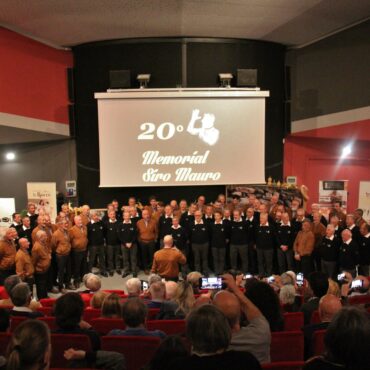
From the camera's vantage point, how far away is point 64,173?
11023mm

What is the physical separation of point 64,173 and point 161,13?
4837mm

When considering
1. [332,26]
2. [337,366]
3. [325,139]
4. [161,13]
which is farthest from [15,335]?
[325,139]

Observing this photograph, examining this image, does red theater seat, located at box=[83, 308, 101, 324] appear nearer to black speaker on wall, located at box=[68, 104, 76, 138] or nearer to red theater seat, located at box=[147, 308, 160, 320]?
red theater seat, located at box=[147, 308, 160, 320]

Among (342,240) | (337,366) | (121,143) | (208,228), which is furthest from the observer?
(121,143)

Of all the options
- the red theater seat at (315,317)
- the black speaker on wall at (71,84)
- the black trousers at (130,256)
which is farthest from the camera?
the black speaker on wall at (71,84)

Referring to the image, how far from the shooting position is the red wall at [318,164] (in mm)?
11273

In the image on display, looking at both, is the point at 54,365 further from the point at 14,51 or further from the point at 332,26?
the point at 332,26

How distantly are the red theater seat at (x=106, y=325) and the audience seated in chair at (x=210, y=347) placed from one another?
173 centimetres

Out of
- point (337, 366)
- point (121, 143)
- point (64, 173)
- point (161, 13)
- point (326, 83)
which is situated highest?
point (161, 13)

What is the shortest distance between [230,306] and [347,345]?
67 centimetres

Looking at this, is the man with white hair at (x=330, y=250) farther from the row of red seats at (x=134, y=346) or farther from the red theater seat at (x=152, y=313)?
the row of red seats at (x=134, y=346)

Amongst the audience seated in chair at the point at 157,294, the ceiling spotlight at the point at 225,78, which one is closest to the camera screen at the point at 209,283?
the audience seated in chair at the point at 157,294

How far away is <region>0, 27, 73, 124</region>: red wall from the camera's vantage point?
917 cm

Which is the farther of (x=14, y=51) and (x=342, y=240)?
(x=14, y=51)
